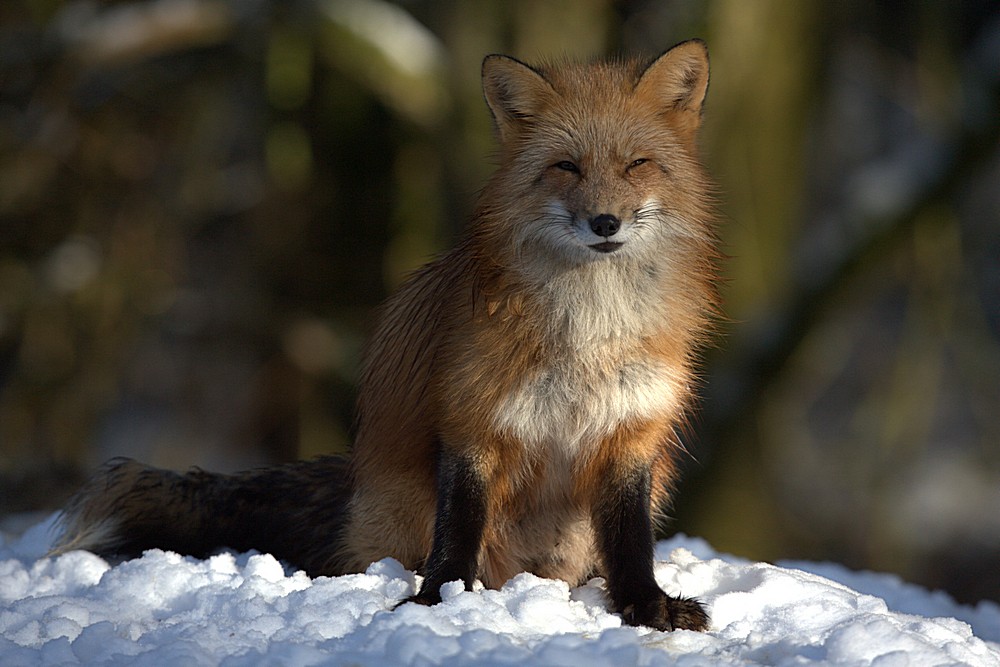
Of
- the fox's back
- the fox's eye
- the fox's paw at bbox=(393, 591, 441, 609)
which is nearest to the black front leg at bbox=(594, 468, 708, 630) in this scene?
the fox's back

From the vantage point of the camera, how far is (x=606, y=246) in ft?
11.9

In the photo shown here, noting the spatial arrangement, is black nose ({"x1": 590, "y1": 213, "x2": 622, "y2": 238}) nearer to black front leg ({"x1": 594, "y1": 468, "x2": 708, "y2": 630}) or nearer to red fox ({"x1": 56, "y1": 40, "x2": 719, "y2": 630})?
red fox ({"x1": 56, "y1": 40, "x2": 719, "y2": 630})

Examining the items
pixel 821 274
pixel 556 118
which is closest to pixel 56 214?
pixel 821 274

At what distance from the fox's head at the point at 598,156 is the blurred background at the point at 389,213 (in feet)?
11.2

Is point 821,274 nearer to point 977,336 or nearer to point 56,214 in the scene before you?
point 977,336

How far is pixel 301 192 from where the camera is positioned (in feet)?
37.1

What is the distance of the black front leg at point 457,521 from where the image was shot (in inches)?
145

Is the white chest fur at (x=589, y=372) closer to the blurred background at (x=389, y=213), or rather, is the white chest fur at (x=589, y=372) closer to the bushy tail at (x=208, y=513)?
the bushy tail at (x=208, y=513)

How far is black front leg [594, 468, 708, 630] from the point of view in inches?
142

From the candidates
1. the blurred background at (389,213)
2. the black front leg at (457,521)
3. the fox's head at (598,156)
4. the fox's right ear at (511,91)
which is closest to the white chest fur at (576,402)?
the black front leg at (457,521)

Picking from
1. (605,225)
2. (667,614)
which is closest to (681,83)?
(605,225)

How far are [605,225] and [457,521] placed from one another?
1.13 m

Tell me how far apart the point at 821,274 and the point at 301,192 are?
536cm

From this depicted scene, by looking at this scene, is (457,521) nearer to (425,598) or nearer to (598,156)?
(425,598)
